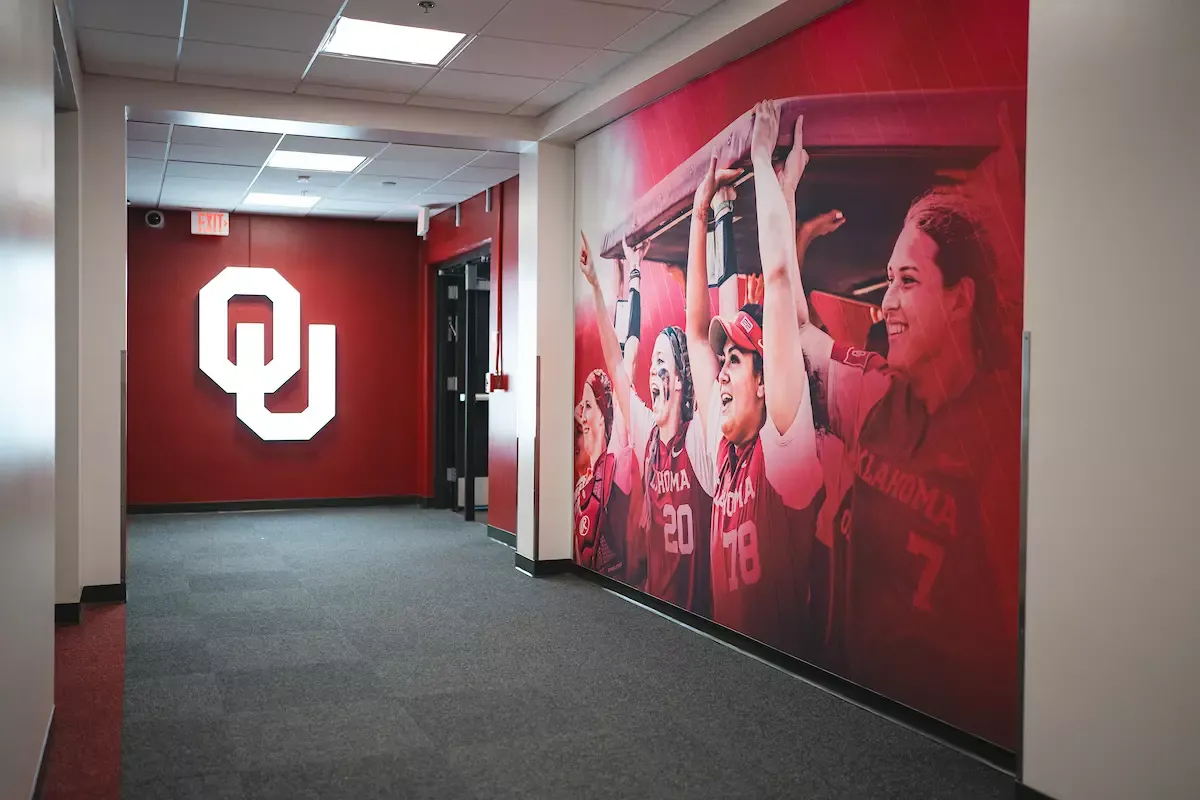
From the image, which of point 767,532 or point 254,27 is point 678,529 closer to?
point 767,532

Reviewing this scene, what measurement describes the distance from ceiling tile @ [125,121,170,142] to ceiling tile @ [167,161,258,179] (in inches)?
28.3

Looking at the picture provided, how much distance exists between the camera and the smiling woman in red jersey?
11.4 ft

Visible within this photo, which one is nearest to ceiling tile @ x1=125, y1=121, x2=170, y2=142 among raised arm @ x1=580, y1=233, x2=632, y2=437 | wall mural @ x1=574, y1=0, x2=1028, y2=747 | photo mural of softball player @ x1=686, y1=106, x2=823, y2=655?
raised arm @ x1=580, y1=233, x2=632, y2=437

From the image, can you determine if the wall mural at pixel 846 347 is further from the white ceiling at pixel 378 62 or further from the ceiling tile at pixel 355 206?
the ceiling tile at pixel 355 206

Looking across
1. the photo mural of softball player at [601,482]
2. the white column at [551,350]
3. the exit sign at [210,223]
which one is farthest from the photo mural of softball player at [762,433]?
the exit sign at [210,223]

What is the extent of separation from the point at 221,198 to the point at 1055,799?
825cm

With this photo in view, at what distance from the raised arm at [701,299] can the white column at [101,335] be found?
321cm

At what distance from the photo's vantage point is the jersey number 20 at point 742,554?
484cm

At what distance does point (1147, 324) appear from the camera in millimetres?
2752

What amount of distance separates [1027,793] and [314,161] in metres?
6.30

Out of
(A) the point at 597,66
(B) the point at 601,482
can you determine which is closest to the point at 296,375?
(B) the point at 601,482

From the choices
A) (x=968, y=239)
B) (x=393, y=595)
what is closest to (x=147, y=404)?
(x=393, y=595)

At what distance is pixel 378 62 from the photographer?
5.59 meters

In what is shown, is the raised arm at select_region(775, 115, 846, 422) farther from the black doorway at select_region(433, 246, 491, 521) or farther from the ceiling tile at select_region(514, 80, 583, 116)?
the black doorway at select_region(433, 246, 491, 521)
